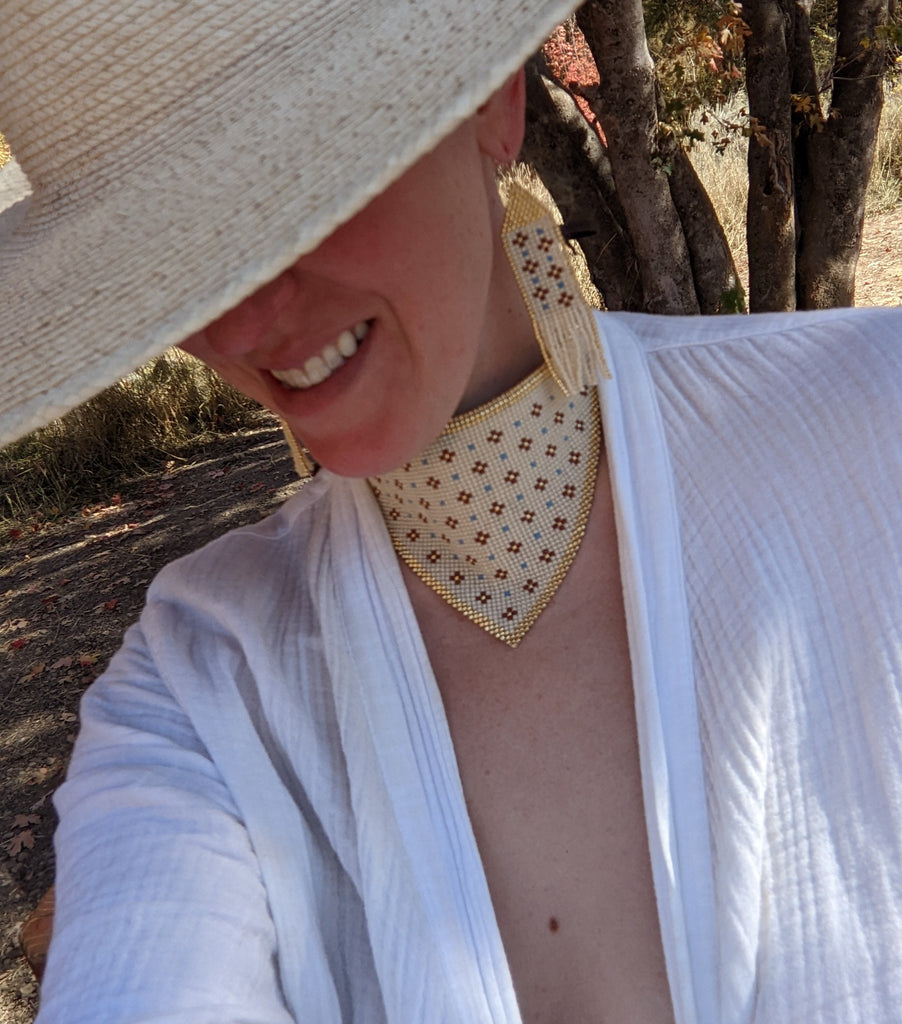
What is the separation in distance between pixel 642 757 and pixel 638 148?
1940mm

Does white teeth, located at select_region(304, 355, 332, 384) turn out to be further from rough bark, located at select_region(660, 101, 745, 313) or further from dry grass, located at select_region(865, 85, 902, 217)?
dry grass, located at select_region(865, 85, 902, 217)

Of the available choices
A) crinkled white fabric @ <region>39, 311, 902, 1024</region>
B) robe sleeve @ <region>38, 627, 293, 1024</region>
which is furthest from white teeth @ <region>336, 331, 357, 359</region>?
robe sleeve @ <region>38, 627, 293, 1024</region>

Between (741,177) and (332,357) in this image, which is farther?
(741,177)

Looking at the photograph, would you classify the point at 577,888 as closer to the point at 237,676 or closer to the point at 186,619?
the point at 237,676

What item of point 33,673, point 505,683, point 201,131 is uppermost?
point 201,131

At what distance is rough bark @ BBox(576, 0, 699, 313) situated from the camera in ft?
8.05

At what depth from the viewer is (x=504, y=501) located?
124 centimetres

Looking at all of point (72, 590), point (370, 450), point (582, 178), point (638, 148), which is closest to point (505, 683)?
point (370, 450)

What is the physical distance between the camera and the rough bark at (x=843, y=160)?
9.37 feet

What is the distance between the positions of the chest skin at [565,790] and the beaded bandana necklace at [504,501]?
1.2 inches

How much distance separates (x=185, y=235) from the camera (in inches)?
31.2

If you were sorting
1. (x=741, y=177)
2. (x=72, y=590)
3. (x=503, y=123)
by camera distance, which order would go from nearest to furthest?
1. (x=503, y=123)
2. (x=72, y=590)
3. (x=741, y=177)

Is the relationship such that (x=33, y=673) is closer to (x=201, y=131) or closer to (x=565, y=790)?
(x=565, y=790)

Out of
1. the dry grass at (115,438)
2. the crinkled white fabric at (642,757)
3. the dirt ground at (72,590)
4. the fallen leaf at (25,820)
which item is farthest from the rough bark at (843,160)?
the dry grass at (115,438)
